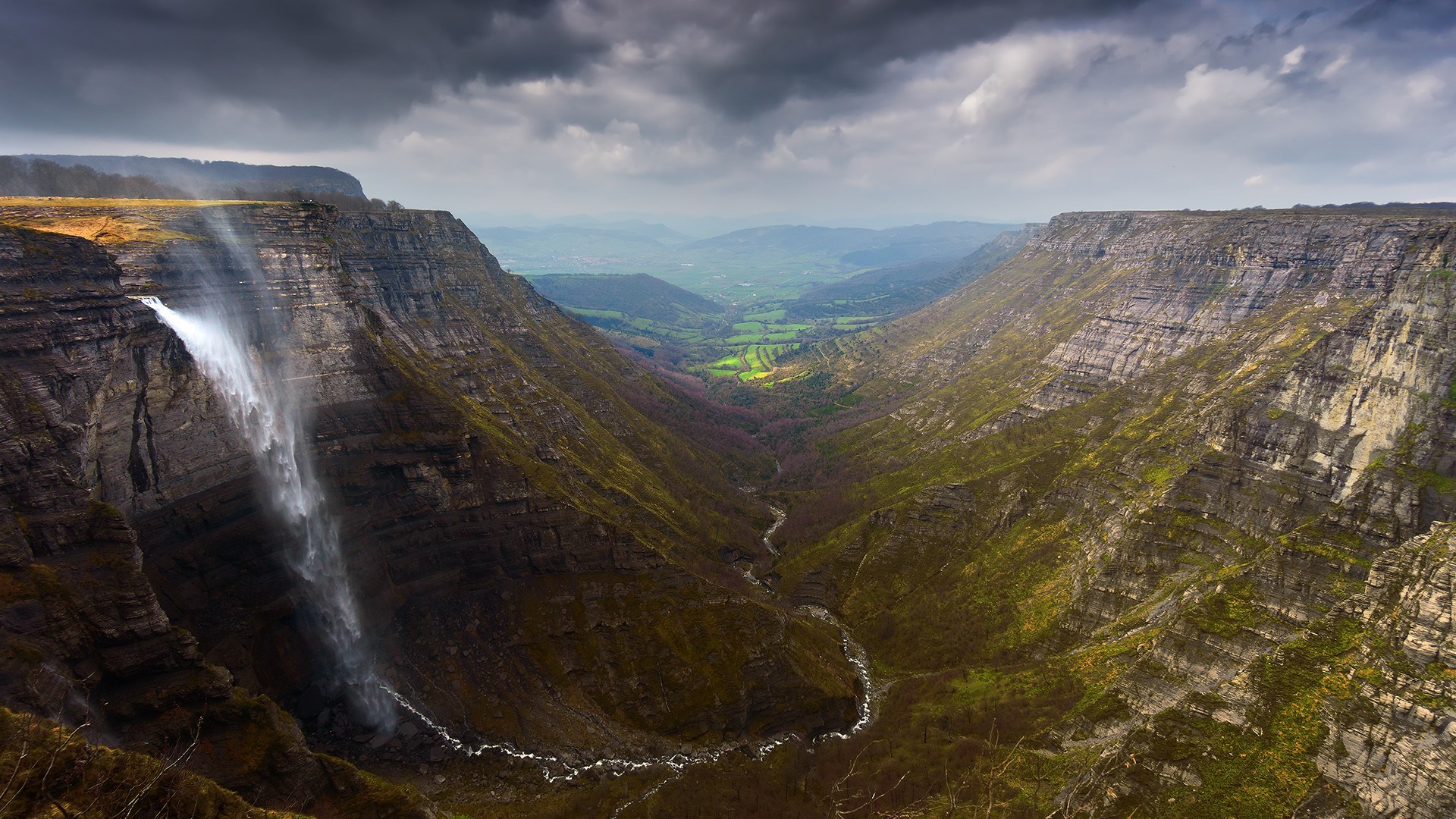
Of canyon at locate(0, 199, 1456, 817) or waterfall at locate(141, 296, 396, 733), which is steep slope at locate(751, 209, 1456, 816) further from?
waterfall at locate(141, 296, 396, 733)

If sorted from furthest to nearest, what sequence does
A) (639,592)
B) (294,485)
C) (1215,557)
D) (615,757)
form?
(639,592)
(1215,557)
(615,757)
(294,485)

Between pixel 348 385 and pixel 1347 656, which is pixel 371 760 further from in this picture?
pixel 1347 656

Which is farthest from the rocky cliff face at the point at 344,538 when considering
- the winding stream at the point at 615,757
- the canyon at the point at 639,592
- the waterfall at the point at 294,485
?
the waterfall at the point at 294,485

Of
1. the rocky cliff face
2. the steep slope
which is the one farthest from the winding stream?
the steep slope

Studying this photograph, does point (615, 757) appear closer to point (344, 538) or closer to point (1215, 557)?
point (344, 538)

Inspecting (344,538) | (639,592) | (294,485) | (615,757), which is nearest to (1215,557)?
(639,592)
